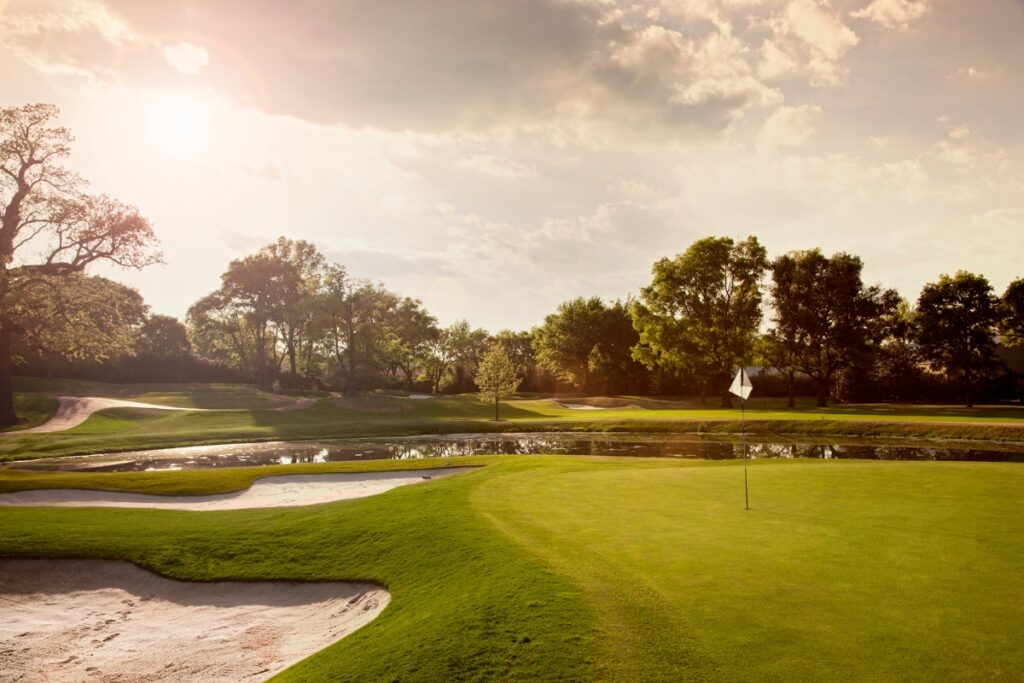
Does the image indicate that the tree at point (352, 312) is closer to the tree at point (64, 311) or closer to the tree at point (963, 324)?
the tree at point (64, 311)

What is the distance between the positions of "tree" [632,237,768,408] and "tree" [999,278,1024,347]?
64.6 feet

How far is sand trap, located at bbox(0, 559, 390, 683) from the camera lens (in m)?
8.09

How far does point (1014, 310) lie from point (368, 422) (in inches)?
2211

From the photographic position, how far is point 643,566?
8.38 meters

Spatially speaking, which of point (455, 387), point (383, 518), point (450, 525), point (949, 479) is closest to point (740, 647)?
point (450, 525)

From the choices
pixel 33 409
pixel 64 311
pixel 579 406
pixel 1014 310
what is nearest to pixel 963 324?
pixel 1014 310

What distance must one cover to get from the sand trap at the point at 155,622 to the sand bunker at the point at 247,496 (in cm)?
544

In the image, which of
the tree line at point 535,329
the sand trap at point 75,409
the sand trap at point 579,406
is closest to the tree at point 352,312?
the tree line at point 535,329

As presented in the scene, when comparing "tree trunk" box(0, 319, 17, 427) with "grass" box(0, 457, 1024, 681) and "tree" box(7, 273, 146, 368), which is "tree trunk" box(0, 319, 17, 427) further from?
"grass" box(0, 457, 1024, 681)

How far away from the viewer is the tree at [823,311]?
181ft

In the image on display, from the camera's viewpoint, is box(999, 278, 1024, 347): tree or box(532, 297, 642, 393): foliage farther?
box(532, 297, 642, 393): foliage

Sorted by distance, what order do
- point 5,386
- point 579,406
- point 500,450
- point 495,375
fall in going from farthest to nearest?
point 579,406 → point 495,375 → point 5,386 → point 500,450

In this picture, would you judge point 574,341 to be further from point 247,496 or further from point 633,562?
point 633,562

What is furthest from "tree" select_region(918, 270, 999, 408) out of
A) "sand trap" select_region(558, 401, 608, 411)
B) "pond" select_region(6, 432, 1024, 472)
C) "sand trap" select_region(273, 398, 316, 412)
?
"sand trap" select_region(273, 398, 316, 412)
